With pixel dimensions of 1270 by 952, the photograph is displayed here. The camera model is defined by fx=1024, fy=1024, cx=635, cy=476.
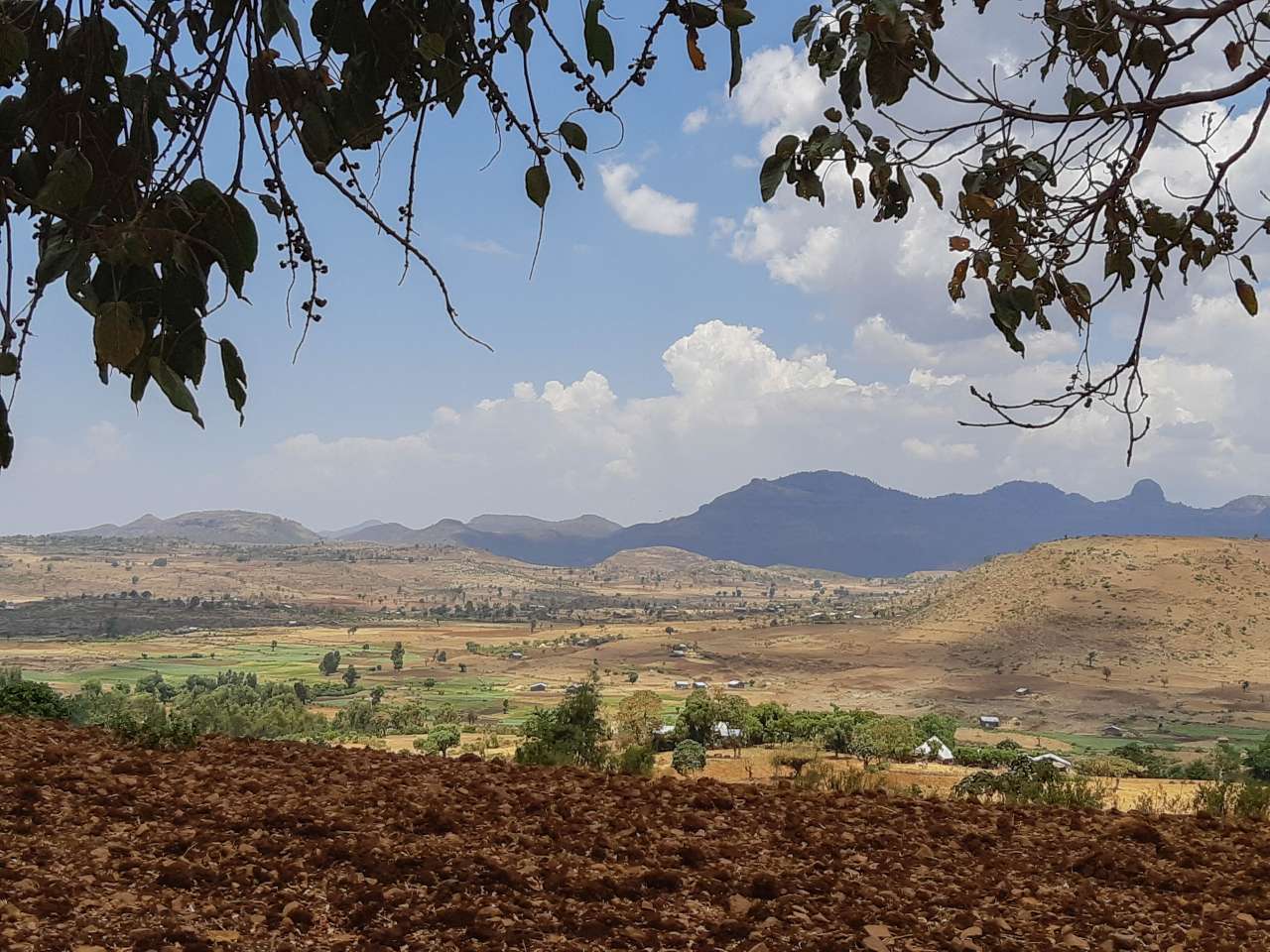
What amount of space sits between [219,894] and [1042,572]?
288 feet

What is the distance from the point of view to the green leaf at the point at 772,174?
10.5ft

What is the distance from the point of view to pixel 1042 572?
277 feet

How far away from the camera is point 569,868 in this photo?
15.4 ft

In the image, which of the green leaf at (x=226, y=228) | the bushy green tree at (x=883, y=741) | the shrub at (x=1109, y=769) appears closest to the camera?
the green leaf at (x=226, y=228)

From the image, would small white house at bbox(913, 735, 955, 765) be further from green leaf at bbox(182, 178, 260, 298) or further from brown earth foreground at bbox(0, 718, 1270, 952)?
green leaf at bbox(182, 178, 260, 298)

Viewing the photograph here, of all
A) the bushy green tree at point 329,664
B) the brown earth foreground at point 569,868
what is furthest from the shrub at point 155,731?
the bushy green tree at point 329,664

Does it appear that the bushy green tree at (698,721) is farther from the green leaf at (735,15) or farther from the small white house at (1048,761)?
the green leaf at (735,15)

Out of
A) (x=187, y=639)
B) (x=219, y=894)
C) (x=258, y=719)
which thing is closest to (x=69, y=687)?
(x=187, y=639)

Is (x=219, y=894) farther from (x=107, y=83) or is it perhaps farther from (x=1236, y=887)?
(x=1236, y=887)

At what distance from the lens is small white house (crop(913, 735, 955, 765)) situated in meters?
22.4

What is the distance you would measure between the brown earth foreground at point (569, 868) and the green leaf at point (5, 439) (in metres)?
2.03

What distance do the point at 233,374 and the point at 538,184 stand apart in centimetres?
89

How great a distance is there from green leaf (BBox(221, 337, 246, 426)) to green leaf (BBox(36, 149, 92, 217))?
383 millimetres

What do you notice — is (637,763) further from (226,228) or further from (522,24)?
(226,228)
